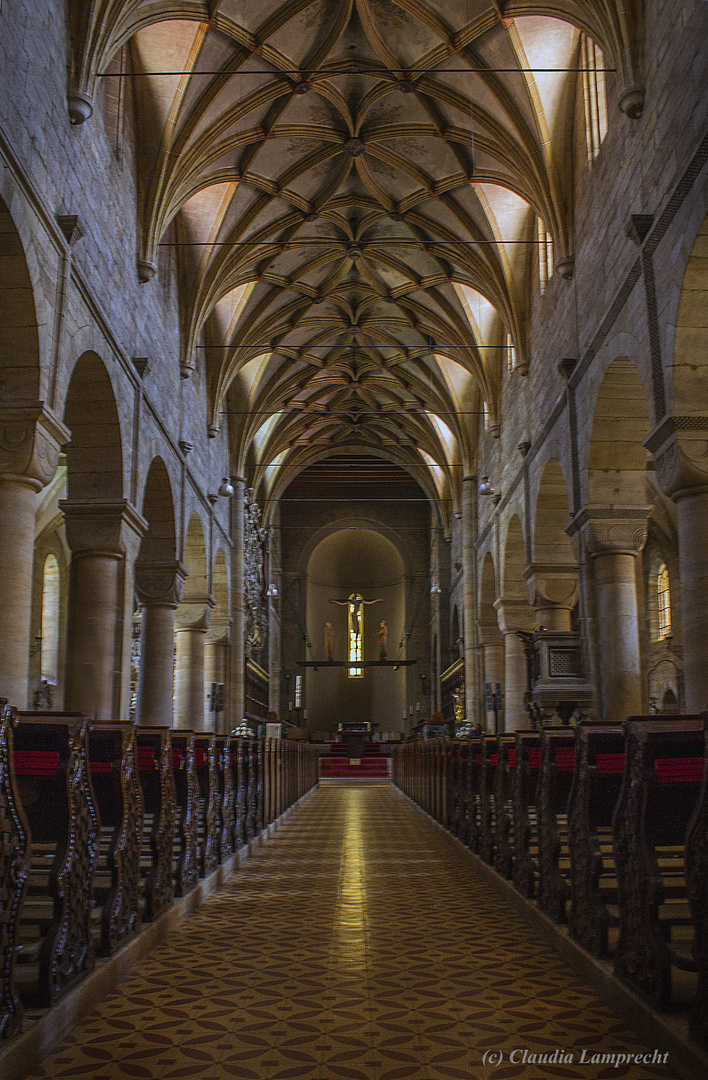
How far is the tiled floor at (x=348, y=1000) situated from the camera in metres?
3.38

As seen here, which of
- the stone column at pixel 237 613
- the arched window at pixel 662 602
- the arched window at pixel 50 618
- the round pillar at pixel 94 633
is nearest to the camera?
the round pillar at pixel 94 633

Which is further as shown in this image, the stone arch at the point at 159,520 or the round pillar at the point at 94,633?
the stone arch at the point at 159,520

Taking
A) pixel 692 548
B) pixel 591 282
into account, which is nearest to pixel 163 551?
pixel 591 282

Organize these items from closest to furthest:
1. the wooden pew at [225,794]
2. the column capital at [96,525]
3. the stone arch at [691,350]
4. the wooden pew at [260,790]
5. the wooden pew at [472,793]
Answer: the wooden pew at [225,794], the wooden pew at [472,793], the stone arch at [691,350], the wooden pew at [260,790], the column capital at [96,525]

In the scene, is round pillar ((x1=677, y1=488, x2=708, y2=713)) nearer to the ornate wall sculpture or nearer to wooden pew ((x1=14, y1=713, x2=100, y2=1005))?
wooden pew ((x1=14, y1=713, x2=100, y2=1005))

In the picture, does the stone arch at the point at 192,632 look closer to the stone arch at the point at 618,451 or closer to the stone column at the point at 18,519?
the stone arch at the point at 618,451

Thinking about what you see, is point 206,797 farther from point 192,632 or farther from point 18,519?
point 192,632

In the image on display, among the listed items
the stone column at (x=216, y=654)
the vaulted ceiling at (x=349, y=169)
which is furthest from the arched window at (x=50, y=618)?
the vaulted ceiling at (x=349, y=169)

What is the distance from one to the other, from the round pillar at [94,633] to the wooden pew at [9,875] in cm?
919

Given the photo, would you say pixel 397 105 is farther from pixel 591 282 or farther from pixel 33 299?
pixel 33 299

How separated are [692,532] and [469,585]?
17.2 metres

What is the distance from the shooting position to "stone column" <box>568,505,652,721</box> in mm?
12758

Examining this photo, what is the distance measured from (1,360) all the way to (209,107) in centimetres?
781

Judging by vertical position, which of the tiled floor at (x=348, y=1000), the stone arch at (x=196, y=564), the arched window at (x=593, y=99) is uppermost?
the arched window at (x=593, y=99)
